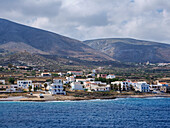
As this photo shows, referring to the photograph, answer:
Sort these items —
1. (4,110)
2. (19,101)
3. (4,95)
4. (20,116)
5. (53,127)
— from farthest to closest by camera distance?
1. (4,95)
2. (19,101)
3. (4,110)
4. (20,116)
5. (53,127)

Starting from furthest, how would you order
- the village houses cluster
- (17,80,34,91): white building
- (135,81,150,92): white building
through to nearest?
(135,81,150,92): white building → (17,80,34,91): white building → the village houses cluster

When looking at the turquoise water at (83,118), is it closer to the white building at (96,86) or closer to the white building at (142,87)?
the white building at (96,86)

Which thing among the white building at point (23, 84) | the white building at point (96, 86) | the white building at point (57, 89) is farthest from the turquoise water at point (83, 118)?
the white building at point (96, 86)

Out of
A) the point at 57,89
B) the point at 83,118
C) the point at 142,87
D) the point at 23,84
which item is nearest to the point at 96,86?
the point at 142,87

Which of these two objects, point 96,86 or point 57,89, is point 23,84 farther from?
point 96,86

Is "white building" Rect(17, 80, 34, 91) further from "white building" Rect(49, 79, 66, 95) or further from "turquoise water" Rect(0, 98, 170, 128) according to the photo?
"turquoise water" Rect(0, 98, 170, 128)

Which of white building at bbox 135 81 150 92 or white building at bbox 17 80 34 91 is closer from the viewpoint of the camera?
white building at bbox 17 80 34 91

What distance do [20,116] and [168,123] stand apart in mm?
23237

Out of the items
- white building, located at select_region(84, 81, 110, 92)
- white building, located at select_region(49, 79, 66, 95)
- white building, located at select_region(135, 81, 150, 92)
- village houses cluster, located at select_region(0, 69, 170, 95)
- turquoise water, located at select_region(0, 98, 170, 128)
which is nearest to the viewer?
turquoise water, located at select_region(0, 98, 170, 128)

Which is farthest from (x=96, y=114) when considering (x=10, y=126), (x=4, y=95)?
(x=4, y=95)

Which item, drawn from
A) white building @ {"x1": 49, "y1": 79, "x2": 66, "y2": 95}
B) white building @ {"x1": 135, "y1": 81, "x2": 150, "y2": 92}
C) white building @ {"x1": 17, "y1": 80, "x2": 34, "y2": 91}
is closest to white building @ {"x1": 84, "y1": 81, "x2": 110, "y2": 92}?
white building @ {"x1": 135, "y1": 81, "x2": 150, "y2": 92}

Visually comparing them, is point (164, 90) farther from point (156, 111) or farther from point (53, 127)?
point (53, 127)

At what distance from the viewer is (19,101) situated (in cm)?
8012

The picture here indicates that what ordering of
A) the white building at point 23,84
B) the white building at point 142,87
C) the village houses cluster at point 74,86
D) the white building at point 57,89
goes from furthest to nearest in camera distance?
the white building at point 142,87
the white building at point 23,84
the village houses cluster at point 74,86
the white building at point 57,89
